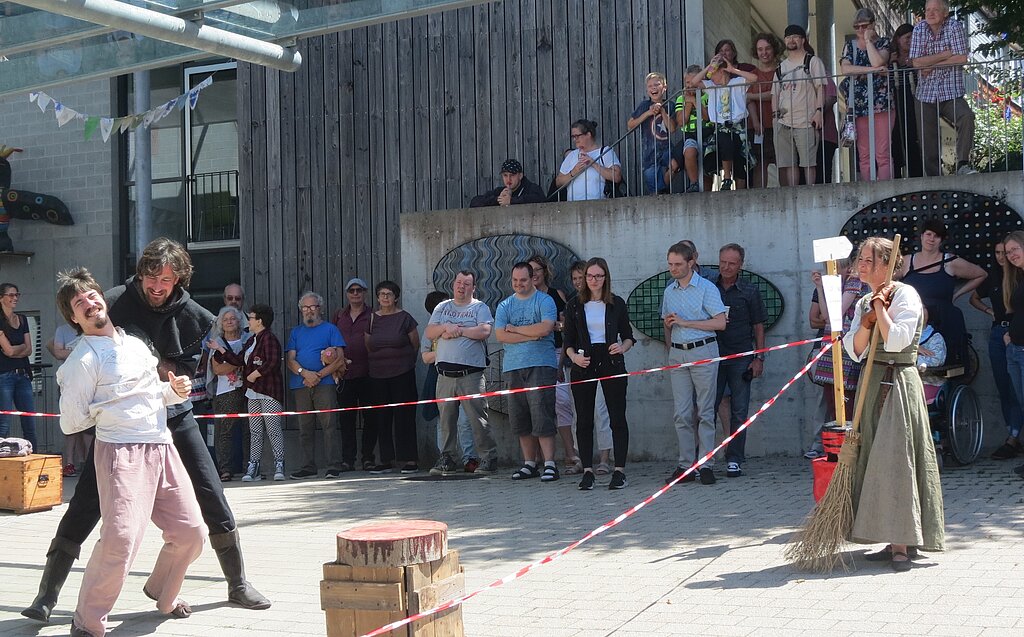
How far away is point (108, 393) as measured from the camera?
5652 mm

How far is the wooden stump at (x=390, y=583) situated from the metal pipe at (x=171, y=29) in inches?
127

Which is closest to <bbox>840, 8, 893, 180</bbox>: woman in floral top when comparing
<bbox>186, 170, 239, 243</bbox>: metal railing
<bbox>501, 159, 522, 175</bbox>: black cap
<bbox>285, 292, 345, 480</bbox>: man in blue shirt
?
<bbox>501, 159, 522, 175</bbox>: black cap

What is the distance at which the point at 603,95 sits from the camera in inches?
532

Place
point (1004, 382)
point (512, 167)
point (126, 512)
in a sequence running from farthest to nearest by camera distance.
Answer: point (512, 167) → point (1004, 382) → point (126, 512)

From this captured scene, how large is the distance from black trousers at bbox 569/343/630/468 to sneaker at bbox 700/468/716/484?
643 mm

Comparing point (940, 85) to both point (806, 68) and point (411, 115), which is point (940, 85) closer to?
point (806, 68)

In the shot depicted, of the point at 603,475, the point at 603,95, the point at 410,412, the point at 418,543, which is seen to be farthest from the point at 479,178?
the point at 418,543

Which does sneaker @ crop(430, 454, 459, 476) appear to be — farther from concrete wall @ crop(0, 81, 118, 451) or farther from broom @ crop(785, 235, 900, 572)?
concrete wall @ crop(0, 81, 118, 451)

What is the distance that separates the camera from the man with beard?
6.09 m

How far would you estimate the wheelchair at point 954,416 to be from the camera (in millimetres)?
9969

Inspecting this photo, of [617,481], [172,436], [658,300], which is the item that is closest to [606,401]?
[617,481]

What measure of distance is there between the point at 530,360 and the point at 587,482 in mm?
1325

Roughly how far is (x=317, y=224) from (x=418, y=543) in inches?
408

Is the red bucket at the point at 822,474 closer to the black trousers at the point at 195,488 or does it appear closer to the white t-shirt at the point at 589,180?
the black trousers at the point at 195,488
